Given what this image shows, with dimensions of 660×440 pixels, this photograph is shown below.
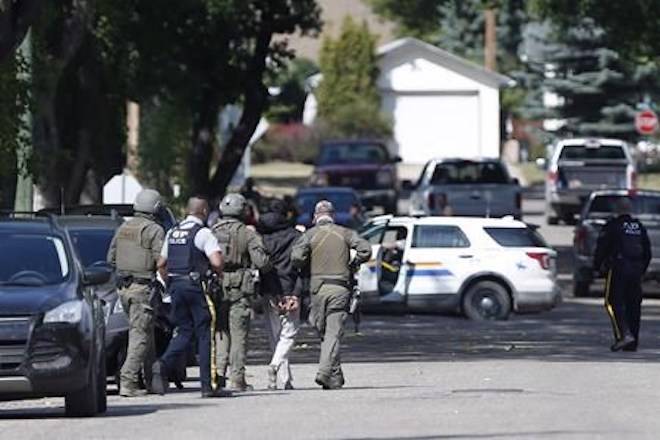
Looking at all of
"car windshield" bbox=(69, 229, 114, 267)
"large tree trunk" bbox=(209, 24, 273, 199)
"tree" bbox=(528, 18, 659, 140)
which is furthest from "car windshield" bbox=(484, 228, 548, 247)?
"tree" bbox=(528, 18, 659, 140)

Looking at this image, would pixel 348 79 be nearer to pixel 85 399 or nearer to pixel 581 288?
pixel 581 288

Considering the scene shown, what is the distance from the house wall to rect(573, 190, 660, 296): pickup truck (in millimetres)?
45333

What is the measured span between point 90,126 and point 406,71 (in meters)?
52.1

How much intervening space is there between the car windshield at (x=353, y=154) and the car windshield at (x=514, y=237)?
2168cm

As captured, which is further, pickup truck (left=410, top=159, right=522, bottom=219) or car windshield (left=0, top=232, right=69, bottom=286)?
pickup truck (left=410, top=159, right=522, bottom=219)

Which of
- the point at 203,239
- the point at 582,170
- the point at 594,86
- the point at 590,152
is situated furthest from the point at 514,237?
the point at 594,86

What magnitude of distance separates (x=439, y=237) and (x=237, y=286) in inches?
464

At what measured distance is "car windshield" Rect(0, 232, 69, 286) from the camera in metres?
16.3

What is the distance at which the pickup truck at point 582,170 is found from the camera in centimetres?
4853

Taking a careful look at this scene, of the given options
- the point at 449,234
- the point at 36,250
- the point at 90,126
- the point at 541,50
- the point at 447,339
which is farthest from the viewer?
the point at 541,50

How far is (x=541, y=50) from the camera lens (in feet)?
255

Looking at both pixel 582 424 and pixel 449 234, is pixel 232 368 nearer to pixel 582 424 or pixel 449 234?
pixel 582 424

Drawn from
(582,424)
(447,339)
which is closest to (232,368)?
(582,424)

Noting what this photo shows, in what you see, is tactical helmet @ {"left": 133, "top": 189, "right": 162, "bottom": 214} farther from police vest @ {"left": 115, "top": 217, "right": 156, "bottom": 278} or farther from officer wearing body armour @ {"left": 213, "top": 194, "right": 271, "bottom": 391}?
officer wearing body armour @ {"left": 213, "top": 194, "right": 271, "bottom": 391}
